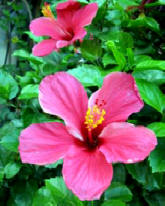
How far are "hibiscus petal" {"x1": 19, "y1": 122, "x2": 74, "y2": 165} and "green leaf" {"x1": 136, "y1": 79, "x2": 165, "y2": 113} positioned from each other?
192 millimetres

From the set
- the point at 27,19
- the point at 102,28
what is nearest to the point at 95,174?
the point at 102,28

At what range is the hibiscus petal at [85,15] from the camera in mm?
778

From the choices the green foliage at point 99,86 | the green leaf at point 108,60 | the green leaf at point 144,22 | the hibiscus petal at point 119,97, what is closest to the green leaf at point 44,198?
the green foliage at point 99,86

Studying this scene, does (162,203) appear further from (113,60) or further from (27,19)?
(27,19)

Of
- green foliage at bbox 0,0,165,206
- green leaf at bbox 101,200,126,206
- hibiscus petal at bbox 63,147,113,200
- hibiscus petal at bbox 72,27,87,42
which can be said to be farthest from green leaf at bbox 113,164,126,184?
hibiscus petal at bbox 72,27,87,42

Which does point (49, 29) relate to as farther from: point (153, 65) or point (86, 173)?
point (86, 173)

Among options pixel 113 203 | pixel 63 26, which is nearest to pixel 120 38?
pixel 63 26

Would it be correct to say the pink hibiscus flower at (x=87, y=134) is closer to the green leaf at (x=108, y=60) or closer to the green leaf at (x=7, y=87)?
the green leaf at (x=108, y=60)

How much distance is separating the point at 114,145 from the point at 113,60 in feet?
1.00

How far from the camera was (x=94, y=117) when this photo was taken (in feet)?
1.96

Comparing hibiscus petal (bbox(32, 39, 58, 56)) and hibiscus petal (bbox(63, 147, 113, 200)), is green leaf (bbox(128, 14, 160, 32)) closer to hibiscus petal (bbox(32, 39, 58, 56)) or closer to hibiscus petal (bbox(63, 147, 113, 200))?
hibiscus petal (bbox(32, 39, 58, 56))

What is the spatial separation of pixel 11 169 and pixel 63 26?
40 centimetres

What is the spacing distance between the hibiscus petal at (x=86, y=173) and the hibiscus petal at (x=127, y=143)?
0.06 ft

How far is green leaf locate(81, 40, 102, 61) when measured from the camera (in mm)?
798
